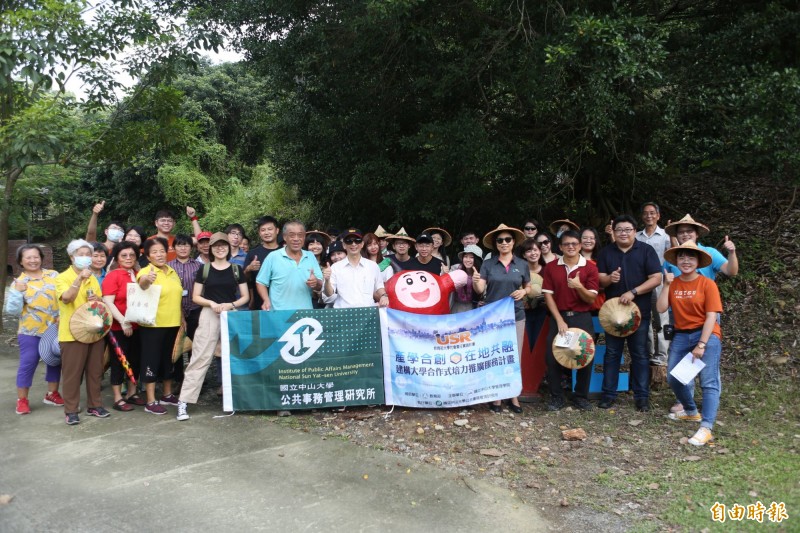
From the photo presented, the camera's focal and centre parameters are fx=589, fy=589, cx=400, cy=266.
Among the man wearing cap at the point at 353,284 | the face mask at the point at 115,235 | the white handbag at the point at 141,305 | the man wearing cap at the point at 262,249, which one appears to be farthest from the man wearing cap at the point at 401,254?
the face mask at the point at 115,235

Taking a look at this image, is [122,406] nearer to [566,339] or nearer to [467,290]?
[467,290]

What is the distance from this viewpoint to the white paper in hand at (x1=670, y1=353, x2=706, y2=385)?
5277mm

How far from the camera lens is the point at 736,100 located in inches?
267

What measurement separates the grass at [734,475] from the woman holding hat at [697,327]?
30 centimetres

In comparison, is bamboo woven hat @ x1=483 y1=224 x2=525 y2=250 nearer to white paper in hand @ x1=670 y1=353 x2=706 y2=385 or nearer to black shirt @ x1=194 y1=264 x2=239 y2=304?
white paper in hand @ x1=670 y1=353 x2=706 y2=385

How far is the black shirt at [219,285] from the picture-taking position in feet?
20.0

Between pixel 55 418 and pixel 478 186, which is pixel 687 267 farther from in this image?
pixel 55 418

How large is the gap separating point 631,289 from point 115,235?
19.7ft

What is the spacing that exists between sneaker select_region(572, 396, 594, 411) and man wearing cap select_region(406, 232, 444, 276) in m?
1.99

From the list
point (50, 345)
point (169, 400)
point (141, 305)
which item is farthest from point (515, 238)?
point (50, 345)

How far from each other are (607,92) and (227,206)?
51.5ft

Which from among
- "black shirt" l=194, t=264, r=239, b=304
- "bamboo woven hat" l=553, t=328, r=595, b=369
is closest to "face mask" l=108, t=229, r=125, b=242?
"black shirt" l=194, t=264, r=239, b=304

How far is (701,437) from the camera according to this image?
5203 millimetres

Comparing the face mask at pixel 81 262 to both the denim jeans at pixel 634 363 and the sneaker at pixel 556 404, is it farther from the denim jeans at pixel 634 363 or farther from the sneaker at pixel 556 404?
the denim jeans at pixel 634 363
